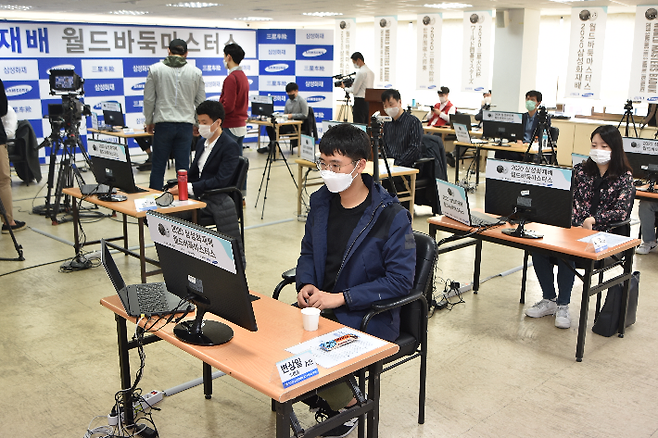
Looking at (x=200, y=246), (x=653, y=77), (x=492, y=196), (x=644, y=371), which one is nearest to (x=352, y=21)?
(x=653, y=77)

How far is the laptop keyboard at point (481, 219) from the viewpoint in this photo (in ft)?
11.9

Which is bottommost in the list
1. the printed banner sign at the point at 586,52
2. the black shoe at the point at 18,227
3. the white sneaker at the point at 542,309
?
the white sneaker at the point at 542,309

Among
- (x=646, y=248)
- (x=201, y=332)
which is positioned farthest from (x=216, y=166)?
(x=646, y=248)

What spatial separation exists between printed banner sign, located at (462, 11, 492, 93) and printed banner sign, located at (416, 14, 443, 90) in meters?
0.56

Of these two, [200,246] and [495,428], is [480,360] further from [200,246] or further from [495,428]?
[200,246]

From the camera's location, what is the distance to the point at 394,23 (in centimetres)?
1098

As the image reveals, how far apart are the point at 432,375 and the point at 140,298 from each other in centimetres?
155

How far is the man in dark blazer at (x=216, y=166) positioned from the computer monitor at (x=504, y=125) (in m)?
4.19

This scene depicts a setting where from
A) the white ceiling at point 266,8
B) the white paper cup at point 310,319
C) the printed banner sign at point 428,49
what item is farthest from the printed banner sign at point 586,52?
the white paper cup at point 310,319

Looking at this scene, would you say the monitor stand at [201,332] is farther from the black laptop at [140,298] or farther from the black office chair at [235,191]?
the black office chair at [235,191]

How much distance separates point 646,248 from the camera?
5336 millimetres

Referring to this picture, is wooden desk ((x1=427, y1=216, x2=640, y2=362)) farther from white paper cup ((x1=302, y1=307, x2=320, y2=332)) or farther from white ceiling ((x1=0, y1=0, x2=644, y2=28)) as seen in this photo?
white ceiling ((x1=0, y1=0, x2=644, y2=28))

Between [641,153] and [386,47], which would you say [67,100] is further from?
[386,47]

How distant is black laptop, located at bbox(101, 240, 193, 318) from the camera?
7.25 ft
